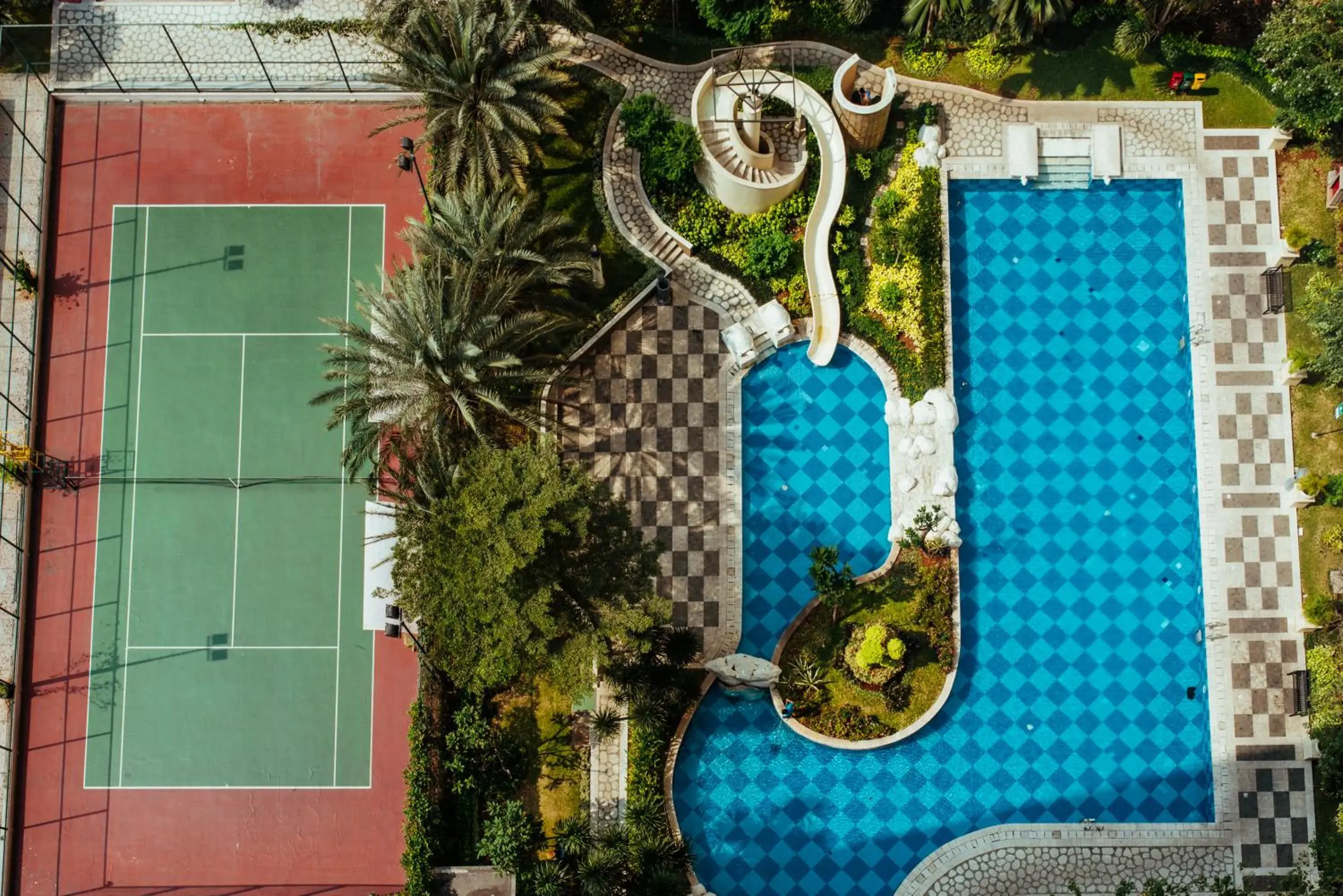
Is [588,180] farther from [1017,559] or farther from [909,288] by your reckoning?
[1017,559]

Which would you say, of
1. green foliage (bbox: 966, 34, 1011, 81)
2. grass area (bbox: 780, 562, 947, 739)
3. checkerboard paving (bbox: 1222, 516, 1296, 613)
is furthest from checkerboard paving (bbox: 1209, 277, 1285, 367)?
grass area (bbox: 780, 562, 947, 739)

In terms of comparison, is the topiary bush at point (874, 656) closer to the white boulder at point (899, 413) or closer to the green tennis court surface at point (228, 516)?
the white boulder at point (899, 413)

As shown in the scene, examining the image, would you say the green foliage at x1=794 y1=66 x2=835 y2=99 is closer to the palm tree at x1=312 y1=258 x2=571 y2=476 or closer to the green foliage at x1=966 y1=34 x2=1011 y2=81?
the green foliage at x1=966 y1=34 x2=1011 y2=81

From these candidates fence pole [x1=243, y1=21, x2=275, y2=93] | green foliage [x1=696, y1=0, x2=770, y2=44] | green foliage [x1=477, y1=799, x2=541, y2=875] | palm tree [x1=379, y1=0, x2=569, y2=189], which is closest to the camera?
green foliage [x1=477, y1=799, x2=541, y2=875]

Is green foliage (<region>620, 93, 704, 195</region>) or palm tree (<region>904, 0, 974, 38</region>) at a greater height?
palm tree (<region>904, 0, 974, 38</region>)

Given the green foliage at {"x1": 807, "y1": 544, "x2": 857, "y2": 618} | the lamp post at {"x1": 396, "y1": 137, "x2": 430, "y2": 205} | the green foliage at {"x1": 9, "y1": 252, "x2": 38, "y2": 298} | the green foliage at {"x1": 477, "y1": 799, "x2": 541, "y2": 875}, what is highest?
the lamp post at {"x1": 396, "y1": 137, "x2": 430, "y2": 205}

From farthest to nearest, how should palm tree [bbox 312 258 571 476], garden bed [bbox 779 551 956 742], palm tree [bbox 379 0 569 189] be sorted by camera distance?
1. garden bed [bbox 779 551 956 742]
2. palm tree [bbox 379 0 569 189]
3. palm tree [bbox 312 258 571 476]

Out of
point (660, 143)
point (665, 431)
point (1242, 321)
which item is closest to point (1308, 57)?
point (1242, 321)

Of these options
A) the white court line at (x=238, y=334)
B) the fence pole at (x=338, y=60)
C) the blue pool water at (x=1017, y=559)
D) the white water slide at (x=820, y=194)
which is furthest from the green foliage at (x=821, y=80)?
the white court line at (x=238, y=334)
